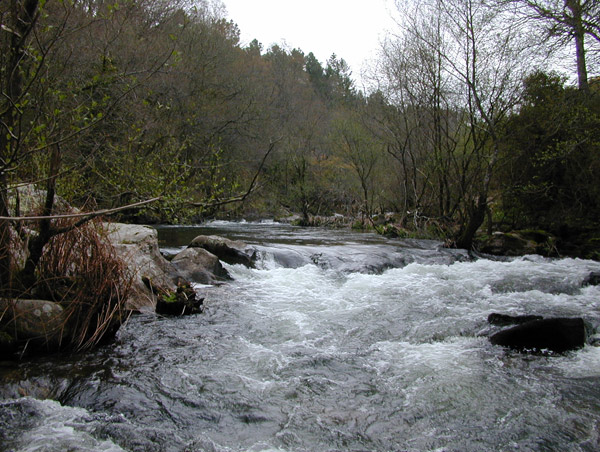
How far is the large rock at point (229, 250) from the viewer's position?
10523 mm

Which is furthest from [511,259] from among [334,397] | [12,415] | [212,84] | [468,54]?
[212,84]

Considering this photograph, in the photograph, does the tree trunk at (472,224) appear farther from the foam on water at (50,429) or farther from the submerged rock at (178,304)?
the foam on water at (50,429)

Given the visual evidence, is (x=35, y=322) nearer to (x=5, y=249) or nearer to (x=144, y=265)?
(x=5, y=249)

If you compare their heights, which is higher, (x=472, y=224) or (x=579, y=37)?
(x=579, y=37)

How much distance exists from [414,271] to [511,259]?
405 cm

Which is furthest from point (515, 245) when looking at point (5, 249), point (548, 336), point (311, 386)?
point (5, 249)

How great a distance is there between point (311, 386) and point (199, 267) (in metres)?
5.54

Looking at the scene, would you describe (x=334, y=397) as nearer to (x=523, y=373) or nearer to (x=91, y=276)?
(x=523, y=373)

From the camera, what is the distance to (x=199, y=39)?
22.2 metres

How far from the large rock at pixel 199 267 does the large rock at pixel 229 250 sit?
79 cm

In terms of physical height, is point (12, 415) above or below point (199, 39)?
below

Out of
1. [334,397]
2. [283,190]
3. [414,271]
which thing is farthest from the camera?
[283,190]

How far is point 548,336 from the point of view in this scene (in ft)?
17.6

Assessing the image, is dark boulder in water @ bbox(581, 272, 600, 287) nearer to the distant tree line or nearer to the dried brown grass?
the distant tree line
